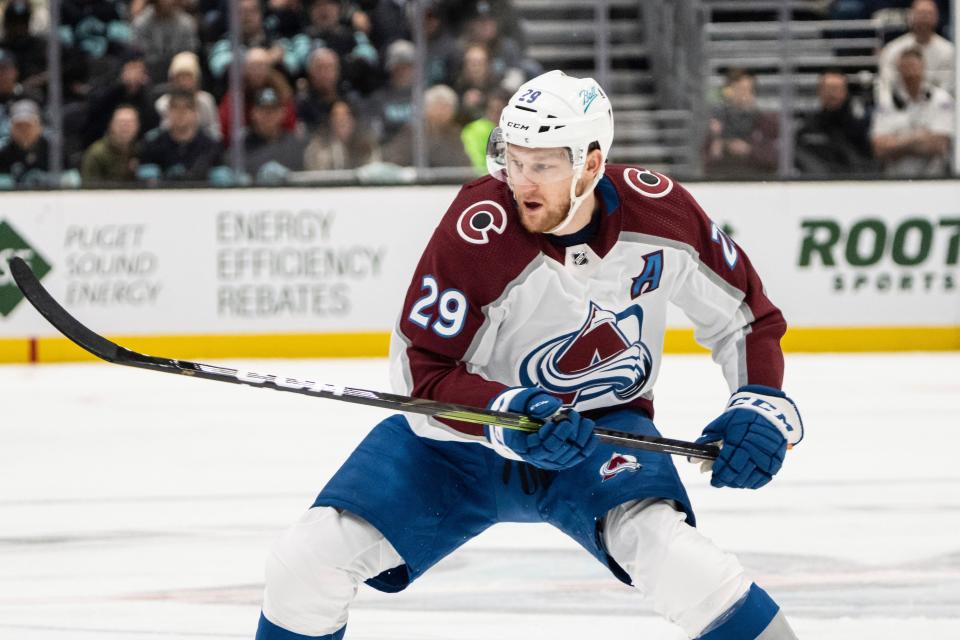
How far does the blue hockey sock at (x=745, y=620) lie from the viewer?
199cm

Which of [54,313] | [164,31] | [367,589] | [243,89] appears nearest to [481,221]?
[54,313]

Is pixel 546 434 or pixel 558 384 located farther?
pixel 558 384

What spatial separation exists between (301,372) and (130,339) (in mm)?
1014

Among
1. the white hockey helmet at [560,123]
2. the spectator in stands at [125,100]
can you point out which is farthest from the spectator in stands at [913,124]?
the white hockey helmet at [560,123]

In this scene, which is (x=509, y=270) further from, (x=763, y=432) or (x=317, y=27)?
(x=317, y=27)

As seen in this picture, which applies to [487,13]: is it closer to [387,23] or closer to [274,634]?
[387,23]

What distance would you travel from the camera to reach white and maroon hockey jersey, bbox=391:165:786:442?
214 centimetres

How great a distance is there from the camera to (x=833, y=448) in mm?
4691

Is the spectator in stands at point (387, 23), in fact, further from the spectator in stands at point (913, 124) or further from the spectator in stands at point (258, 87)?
the spectator in stands at point (913, 124)

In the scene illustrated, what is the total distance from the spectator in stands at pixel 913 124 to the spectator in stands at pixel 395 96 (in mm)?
2324

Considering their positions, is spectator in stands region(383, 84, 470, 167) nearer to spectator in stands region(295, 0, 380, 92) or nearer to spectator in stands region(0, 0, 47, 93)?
spectator in stands region(295, 0, 380, 92)

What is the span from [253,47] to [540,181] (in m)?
5.56

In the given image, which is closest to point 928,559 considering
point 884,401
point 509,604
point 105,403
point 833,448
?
point 509,604

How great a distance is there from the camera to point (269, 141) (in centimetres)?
729
